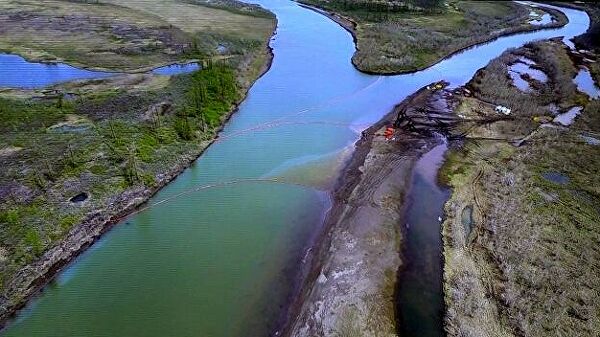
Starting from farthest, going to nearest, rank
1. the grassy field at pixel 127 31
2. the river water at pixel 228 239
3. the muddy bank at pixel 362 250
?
the grassy field at pixel 127 31
the river water at pixel 228 239
the muddy bank at pixel 362 250

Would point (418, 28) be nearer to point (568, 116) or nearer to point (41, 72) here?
point (568, 116)

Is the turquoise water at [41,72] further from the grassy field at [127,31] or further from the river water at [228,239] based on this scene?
the river water at [228,239]

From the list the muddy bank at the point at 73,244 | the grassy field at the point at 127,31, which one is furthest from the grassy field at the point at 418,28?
the muddy bank at the point at 73,244

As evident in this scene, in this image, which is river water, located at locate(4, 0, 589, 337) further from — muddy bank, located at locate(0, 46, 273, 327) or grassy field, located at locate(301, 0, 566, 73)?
grassy field, located at locate(301, 0, 566, 73)

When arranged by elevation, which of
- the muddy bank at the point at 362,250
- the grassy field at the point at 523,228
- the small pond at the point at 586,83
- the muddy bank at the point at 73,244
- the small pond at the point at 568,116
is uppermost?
the small pond at the point at 586,83

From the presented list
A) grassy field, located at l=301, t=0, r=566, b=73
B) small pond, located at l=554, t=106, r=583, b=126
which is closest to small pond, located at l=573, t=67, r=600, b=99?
small pond, located at l=554, t=106, r=583, b=126
